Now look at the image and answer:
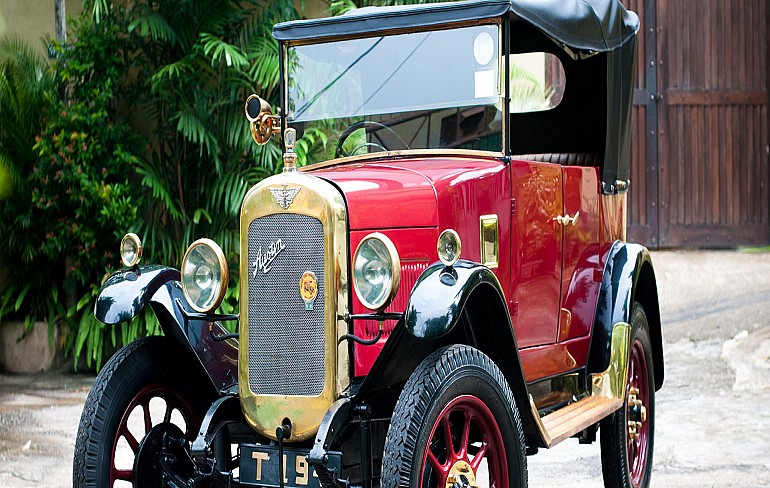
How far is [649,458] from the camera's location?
541 cm

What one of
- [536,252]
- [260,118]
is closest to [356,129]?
[260,118]

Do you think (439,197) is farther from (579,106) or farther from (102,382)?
(579,106)

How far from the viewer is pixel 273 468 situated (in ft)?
11.2

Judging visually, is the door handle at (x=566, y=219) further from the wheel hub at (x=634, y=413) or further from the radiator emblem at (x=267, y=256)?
the radiator emblem at (x=267, y=256)

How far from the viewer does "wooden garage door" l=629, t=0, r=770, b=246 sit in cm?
1112

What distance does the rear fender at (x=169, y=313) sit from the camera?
383cm

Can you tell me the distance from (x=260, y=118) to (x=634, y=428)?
7.78ft

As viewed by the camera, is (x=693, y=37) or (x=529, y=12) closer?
(x=529, y=12)

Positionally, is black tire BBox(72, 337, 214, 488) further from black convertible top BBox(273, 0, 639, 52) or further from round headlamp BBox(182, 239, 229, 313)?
black convertible top BBox(273, 0, 639, 52)

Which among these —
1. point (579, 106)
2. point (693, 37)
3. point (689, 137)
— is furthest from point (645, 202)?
point (579, 106)

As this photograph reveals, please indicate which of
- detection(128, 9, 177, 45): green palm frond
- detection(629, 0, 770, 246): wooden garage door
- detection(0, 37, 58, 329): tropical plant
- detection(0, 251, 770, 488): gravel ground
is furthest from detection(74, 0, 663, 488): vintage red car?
detection(629, 0, 770, 246): wooden garage door

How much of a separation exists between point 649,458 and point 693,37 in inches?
269

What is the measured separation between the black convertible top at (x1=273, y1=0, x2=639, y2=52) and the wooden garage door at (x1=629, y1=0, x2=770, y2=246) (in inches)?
243

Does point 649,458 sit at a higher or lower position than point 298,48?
lower
